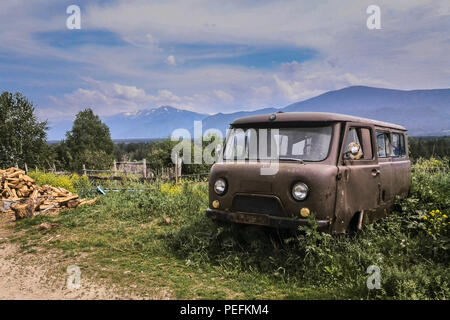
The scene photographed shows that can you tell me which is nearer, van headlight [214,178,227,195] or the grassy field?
the grassy field

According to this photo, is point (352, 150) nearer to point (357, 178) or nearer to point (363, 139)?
point (357, 178)

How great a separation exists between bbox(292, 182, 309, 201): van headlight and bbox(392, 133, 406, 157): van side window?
336 cm

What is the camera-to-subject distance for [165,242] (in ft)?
21.1

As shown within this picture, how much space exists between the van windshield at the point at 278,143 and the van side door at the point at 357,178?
33cm

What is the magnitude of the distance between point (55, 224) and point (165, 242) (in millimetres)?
3414

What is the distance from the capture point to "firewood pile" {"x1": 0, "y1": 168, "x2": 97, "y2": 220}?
9180 millimetres

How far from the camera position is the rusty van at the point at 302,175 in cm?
466

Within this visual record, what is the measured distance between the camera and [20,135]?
42219mm

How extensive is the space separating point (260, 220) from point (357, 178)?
5.32 feet

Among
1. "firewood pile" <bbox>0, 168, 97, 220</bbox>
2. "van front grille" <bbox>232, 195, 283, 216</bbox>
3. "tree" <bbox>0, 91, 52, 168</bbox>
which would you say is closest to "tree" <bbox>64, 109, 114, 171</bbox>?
"tree" <bbox>0, 91, 52, 168</bbox>

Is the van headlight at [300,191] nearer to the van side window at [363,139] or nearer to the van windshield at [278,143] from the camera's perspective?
the van windshield at [278,143]

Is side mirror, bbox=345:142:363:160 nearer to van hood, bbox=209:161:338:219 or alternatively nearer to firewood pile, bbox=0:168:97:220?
van hood, bbox=209:161:338:219
